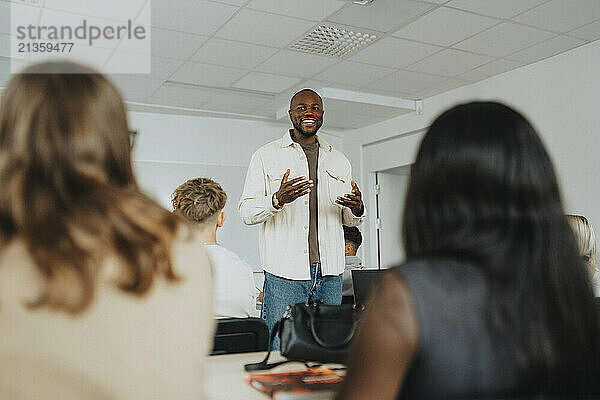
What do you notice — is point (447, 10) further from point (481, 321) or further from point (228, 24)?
point (481, 321)

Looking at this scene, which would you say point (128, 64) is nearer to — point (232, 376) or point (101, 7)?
point (101, 7)

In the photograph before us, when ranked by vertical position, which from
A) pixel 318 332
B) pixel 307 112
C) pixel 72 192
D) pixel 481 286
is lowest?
pixel 318 332

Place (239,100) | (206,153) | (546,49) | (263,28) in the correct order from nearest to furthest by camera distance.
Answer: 1. (263,28)
2. (546,49)
3. (239,100)
4. (206,153)

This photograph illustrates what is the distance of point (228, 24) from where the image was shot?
3975 mm

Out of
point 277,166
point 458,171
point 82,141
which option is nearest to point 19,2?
point 277,166

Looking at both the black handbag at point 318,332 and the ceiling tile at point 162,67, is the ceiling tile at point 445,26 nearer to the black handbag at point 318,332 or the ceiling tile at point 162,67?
the ceiling tile at point 162,67

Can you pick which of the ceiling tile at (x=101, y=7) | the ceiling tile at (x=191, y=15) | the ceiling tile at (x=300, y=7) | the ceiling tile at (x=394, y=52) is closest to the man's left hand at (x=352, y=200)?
the ceiling tile at (x=300, y=7)

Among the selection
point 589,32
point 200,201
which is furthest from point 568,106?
point 200,201

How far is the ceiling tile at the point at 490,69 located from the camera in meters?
4.86

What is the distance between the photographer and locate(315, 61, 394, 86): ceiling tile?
16.1ft

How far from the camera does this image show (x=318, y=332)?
4.75ft

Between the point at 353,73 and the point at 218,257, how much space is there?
3.26 meters

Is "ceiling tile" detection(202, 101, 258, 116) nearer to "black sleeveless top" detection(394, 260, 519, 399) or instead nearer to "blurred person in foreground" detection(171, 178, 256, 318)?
"blurred person in foreground" detection(171, 178, 256, 318)

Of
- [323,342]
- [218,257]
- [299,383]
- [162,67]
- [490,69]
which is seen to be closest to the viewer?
[299,383]
